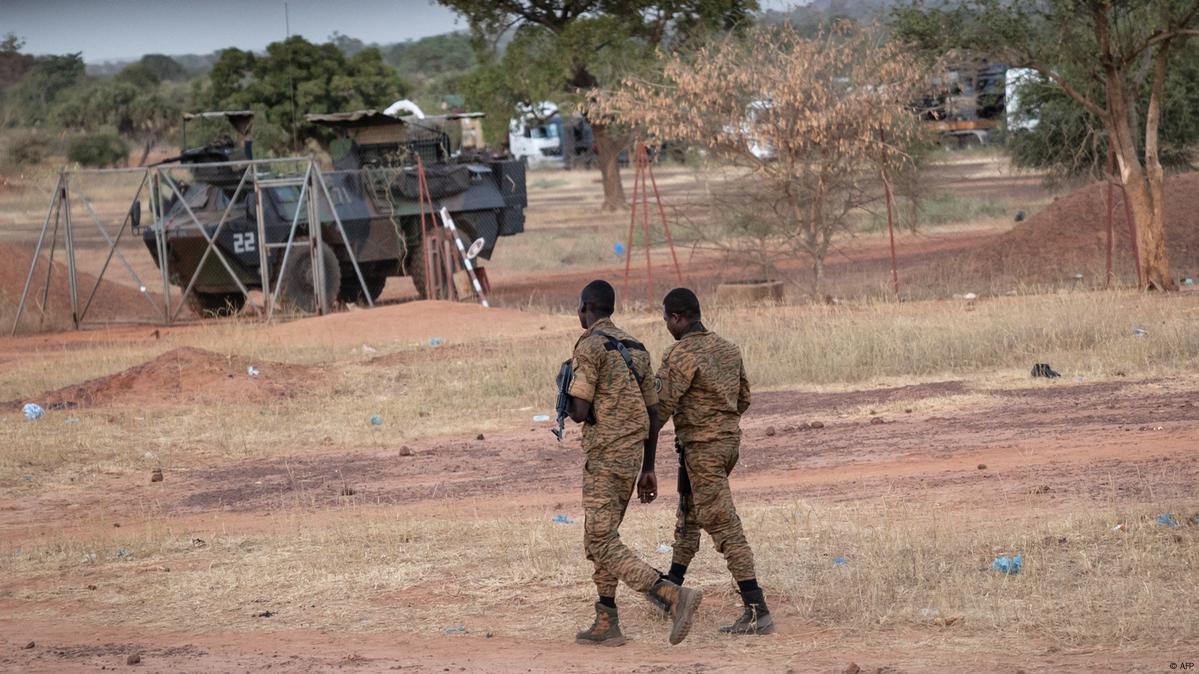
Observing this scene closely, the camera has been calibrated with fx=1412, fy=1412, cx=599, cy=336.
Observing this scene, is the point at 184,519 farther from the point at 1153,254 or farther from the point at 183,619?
the point at 1153,254

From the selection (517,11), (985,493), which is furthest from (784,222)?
(517,11)

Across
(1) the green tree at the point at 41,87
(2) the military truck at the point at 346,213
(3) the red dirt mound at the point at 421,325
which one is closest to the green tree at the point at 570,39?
(2) the military truck at the point at 346,213

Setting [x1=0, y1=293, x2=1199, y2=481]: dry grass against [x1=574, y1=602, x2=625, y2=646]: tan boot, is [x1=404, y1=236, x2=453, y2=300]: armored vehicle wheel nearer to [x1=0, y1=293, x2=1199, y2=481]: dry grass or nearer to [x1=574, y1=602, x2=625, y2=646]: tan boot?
[x1=0, y1=293, x2=1199, y2=481]: dry grass

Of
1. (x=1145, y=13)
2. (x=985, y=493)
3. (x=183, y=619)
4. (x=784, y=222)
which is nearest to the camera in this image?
(x=183, y=619)

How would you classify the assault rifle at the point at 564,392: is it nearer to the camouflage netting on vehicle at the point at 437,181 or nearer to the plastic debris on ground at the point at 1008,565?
the plastic debris on ground at the point at 1008,565

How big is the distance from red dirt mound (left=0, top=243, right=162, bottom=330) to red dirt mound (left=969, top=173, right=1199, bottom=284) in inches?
533

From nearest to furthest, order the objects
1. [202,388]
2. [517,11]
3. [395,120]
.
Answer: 1. [202,388]
2. [395,120]
3. [517,11]

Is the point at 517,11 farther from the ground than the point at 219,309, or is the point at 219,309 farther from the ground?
the point at 517,11

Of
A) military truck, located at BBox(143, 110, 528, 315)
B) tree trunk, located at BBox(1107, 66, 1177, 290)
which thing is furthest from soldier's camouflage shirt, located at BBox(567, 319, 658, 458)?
military truck, located at BBox(143, 110, 528, 315)

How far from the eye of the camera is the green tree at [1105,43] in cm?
1652

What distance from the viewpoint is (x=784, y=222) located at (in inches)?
742

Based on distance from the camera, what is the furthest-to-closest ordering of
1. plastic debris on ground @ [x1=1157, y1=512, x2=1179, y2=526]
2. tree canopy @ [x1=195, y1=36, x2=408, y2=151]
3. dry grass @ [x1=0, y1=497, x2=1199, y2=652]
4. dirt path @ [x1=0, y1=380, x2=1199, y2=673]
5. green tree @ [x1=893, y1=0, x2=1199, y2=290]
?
tree canopy @ [x1=195, y1=36, x2=408, y2=151], green tree @ [x1=893, y1=0, x2=1199, y2=290], plastic debris on ground @ [x1=1157, y1=512, x2=1179, y2=526], dry grass @ [x1=0, y1=497, x2=1199, y2=652], dirt path @ [x1=0, y1=380, x2=1199, y2=673]

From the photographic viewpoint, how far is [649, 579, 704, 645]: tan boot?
584 centimetres

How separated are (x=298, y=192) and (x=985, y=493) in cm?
1413
